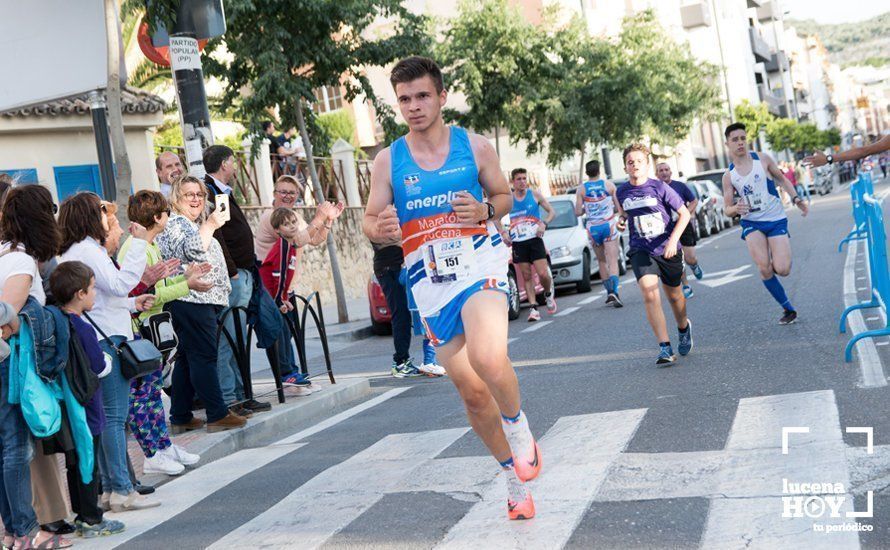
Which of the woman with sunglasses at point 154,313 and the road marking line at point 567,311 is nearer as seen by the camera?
the woman with sunglasses at point 154,313

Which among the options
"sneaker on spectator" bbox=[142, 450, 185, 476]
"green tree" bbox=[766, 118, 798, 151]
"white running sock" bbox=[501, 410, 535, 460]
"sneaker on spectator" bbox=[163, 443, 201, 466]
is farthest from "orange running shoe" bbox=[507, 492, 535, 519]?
"green tree" bbox=[766, 118, 798, 151]

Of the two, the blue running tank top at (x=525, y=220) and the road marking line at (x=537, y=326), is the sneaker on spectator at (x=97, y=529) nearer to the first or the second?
the road marking line at (x=537, y=326)

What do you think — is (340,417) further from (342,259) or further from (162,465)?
(342,259)

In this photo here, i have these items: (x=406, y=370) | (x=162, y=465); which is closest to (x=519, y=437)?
(x=162, y=465)

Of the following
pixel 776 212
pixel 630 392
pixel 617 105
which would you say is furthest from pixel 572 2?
pixel 630 392

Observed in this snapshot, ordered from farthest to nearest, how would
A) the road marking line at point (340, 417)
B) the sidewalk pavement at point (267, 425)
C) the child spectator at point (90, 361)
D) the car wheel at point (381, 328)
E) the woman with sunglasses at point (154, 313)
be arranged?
1. the car wheel at point (381, 328)
2. the road marking line at point (340, 417)
3. the sidewalk pavement at point (267, 425)
4. the woman with sunglasses at point (154, 313)
5. the child spectator at point (90, 361)

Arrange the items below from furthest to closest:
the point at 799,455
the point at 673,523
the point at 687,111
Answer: the point at 687,111 → the point at 799,455 → the point at 673,523

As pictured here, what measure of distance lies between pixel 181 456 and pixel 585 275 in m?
12.5

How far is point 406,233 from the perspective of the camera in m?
5.75

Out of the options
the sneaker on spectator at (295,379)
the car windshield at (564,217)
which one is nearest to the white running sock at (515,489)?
the sneaker on spectator at (295,379)

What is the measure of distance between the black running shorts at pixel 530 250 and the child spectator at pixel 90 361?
403 inches

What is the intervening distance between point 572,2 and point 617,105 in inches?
598

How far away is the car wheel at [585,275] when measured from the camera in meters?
19.7

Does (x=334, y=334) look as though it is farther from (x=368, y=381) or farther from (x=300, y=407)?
(x=300, y=407)
